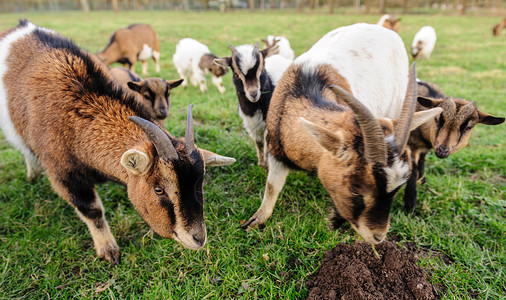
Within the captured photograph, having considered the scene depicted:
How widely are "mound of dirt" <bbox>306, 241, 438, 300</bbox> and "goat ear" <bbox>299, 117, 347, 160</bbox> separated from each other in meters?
0.91

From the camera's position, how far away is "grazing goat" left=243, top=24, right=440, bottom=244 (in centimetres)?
184

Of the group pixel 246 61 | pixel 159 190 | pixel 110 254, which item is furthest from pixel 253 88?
pixel 110 254

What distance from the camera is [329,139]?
6.46 ft

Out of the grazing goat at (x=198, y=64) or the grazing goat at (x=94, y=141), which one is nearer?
the grazing goat at (x=94, y=141)

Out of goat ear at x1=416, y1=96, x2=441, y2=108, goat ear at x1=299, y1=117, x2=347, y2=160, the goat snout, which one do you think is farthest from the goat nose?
goat ear at x1=416, y1=96, x2=441, y2=108

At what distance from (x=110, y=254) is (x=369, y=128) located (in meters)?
2.51

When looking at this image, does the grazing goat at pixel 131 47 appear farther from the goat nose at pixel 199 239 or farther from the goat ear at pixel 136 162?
the goat nose at pixel 199 239

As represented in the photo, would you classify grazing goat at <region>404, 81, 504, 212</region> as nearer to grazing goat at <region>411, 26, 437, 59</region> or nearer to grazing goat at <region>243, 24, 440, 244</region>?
grazing goat at <region>243, 24, 440, 244</region>

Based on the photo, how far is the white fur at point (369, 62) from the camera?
3074mm

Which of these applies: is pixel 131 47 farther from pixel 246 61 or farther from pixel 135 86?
pixel 246 61

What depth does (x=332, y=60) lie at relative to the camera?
306cm

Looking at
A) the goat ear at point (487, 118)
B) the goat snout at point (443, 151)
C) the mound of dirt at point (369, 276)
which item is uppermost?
the goat ear at point (487, 118)

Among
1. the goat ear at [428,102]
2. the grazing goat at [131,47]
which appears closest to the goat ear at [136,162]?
the goat ear at [428,102]

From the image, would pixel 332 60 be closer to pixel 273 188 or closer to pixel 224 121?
pixel 273 188
